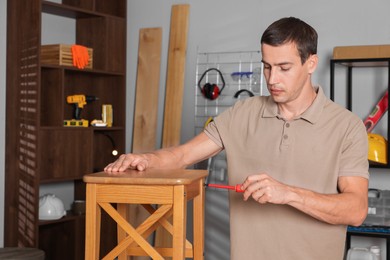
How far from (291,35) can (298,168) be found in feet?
1.41

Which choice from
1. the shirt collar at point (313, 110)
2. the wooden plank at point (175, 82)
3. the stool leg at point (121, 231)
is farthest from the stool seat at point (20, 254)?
the shirt collar at point (313, 110)

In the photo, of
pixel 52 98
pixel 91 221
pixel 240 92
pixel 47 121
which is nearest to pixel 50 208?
pixel 47 121

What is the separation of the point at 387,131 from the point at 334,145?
6.14 feet

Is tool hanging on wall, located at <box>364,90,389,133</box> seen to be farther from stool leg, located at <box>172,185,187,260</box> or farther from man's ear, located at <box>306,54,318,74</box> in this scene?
stool leg, located at <box>172,185,187,260</box>

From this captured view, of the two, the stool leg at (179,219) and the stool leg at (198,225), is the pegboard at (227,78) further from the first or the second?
the stool leg at (179,219)

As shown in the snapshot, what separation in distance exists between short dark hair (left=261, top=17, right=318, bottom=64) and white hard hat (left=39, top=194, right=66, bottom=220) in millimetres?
2563

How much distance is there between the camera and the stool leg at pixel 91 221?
6.68ft

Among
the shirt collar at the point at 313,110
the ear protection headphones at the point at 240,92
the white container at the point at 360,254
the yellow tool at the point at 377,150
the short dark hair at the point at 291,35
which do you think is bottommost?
the white container at the point at 360,254

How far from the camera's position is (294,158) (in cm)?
215

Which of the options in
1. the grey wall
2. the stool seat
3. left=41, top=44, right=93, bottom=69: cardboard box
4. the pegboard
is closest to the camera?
the stool seat

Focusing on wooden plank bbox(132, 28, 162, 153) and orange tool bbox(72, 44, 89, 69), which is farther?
wooden plank bbox(132, 28, 162, 153)

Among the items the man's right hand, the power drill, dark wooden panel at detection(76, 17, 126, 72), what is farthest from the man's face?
dark wooden panel at detection(76, 17, 126, 72)

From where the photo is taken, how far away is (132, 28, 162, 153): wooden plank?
4734 millimetres

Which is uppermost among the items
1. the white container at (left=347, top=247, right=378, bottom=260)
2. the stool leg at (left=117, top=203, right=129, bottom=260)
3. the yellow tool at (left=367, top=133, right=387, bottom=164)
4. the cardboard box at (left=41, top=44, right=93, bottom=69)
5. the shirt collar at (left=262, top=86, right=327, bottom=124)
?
the cardboard box at (left=41, top=44, right=93, bottom=69)
